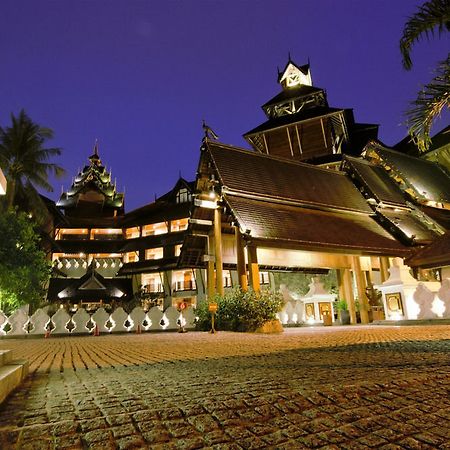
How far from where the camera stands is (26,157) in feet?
73.0

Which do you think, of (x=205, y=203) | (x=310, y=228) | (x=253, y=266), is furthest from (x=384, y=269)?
(x=205, y=203)

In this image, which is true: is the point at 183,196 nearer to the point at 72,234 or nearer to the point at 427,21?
the point at 72,234

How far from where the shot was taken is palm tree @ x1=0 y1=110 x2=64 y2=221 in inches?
867

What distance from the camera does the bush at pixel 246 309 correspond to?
33.8 feet

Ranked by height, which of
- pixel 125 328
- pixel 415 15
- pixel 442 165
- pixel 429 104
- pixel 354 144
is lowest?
pixel 125 328

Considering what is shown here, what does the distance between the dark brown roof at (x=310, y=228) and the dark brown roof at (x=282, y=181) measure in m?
0.48

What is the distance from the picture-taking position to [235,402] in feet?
6.31

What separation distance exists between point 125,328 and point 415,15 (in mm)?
14366

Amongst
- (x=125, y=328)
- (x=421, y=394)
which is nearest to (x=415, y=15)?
(x=421, y=394)

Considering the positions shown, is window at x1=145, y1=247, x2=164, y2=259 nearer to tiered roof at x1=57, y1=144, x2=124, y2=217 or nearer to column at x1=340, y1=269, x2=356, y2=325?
tiered roof at x1=57, y1=144, x2=124, y2=217

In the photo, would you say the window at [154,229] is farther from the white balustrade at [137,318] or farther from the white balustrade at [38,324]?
the white balustrade at [38,324]

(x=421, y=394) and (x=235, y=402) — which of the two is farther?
(x=421, y=394)

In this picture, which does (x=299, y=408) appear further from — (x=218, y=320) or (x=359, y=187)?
(x=359, y=187)

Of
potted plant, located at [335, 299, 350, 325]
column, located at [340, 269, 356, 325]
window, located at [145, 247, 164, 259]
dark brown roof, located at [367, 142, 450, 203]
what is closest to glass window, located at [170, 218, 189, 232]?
window, located at [145, 247, 164, 259]
